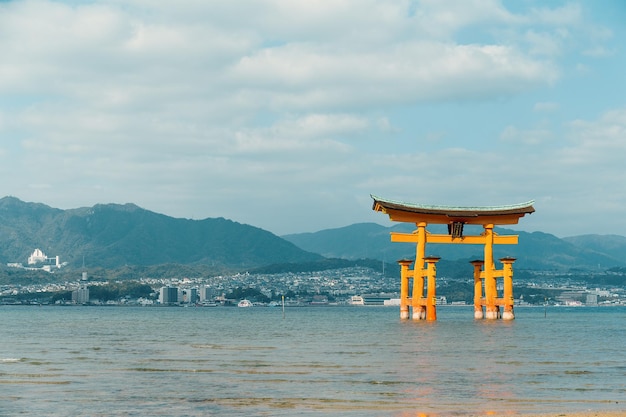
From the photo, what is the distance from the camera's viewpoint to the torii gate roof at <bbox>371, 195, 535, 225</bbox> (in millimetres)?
80188

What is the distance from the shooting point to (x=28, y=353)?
46.4 meters

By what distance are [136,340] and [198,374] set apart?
27.6 metres

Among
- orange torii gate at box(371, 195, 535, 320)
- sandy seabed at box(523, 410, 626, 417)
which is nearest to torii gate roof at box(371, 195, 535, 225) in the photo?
orange torii gate at box(371, 195, 535, 320)

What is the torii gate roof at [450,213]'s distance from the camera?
80188mm

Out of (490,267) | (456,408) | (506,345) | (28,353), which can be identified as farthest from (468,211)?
(456,408)

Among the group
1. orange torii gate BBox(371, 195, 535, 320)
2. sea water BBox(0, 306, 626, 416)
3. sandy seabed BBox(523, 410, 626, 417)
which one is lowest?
sea water BBox(0, 306, 626, 416)

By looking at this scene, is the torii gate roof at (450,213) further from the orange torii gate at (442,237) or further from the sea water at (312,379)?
the sea water at (312,379)

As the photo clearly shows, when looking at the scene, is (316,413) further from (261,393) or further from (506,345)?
(506,345)

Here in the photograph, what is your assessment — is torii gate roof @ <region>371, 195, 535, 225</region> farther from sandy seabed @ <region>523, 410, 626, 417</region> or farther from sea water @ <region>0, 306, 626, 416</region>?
sandy seabed @ <region>523, 410, 626, 417</region>

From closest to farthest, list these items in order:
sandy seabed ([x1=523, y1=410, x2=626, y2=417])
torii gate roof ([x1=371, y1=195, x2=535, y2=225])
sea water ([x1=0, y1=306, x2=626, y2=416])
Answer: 1. sandy seabed ([x1=523, y1=410, x2=626, y2=417])
2. sea water ([x1=0, y1=306, x2=626, y2=416])
3. torii gate roof ([x1=371, y1=195, x2=535, y2=225])

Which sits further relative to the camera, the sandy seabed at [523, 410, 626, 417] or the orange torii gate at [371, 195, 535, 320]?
the orange torii gate at [371, 195, 535, 320]

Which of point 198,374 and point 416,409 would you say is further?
point 198,374

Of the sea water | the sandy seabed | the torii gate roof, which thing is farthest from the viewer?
the torii gate roof

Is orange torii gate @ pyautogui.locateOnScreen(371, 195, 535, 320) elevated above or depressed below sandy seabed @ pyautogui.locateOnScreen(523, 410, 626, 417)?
above
